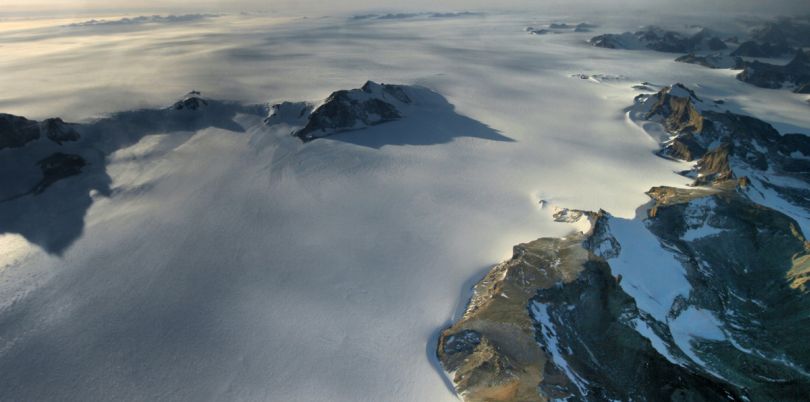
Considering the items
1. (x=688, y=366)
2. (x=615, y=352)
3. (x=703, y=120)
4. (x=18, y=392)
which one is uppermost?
(x=703, y=120)

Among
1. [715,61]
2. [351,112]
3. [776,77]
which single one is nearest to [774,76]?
[776,77]

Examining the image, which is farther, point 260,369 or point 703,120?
point 703,120

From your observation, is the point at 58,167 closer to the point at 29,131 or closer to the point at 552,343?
the point at 29,131

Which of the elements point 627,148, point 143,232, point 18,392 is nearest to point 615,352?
point 18,392

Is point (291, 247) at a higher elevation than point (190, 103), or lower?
lower

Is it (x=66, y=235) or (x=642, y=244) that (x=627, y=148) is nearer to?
(x=642, y=244)

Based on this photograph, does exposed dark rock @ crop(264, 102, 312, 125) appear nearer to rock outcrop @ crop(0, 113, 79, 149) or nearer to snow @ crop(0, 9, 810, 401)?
snow @ crop(0, 9, 810, 401)
